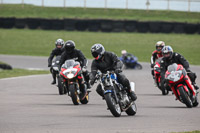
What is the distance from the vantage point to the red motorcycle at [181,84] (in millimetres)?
11609

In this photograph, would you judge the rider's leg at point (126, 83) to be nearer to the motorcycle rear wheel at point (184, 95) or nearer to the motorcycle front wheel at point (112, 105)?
the motorcycle front wheel at point (112, 105)

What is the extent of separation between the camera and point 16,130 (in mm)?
8555

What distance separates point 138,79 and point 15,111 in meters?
10.5

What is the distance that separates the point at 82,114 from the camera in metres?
10.9

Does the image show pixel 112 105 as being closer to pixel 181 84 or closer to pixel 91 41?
pixel 181 84

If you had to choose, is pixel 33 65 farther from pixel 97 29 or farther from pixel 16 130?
pixel 16 130

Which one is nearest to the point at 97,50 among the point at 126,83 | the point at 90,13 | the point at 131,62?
the point at 126,83

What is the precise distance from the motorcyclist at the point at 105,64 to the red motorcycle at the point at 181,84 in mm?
1351

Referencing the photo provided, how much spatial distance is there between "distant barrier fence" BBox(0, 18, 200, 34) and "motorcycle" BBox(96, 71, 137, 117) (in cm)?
3043

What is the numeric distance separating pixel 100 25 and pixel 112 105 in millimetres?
31982

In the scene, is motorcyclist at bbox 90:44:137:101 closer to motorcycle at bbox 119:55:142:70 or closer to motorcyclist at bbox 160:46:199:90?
motorcyclist at bbox 160:46:199:90

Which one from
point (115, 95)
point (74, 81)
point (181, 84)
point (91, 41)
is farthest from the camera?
point (91, 41)

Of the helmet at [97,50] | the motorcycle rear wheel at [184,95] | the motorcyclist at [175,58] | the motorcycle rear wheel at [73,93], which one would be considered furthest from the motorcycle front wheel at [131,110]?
the motorcycle rear wheel at [73,93]

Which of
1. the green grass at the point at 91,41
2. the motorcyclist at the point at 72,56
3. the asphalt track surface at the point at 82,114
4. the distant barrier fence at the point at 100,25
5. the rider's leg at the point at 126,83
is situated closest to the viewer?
the asphalt track surface at the point at 82,114
